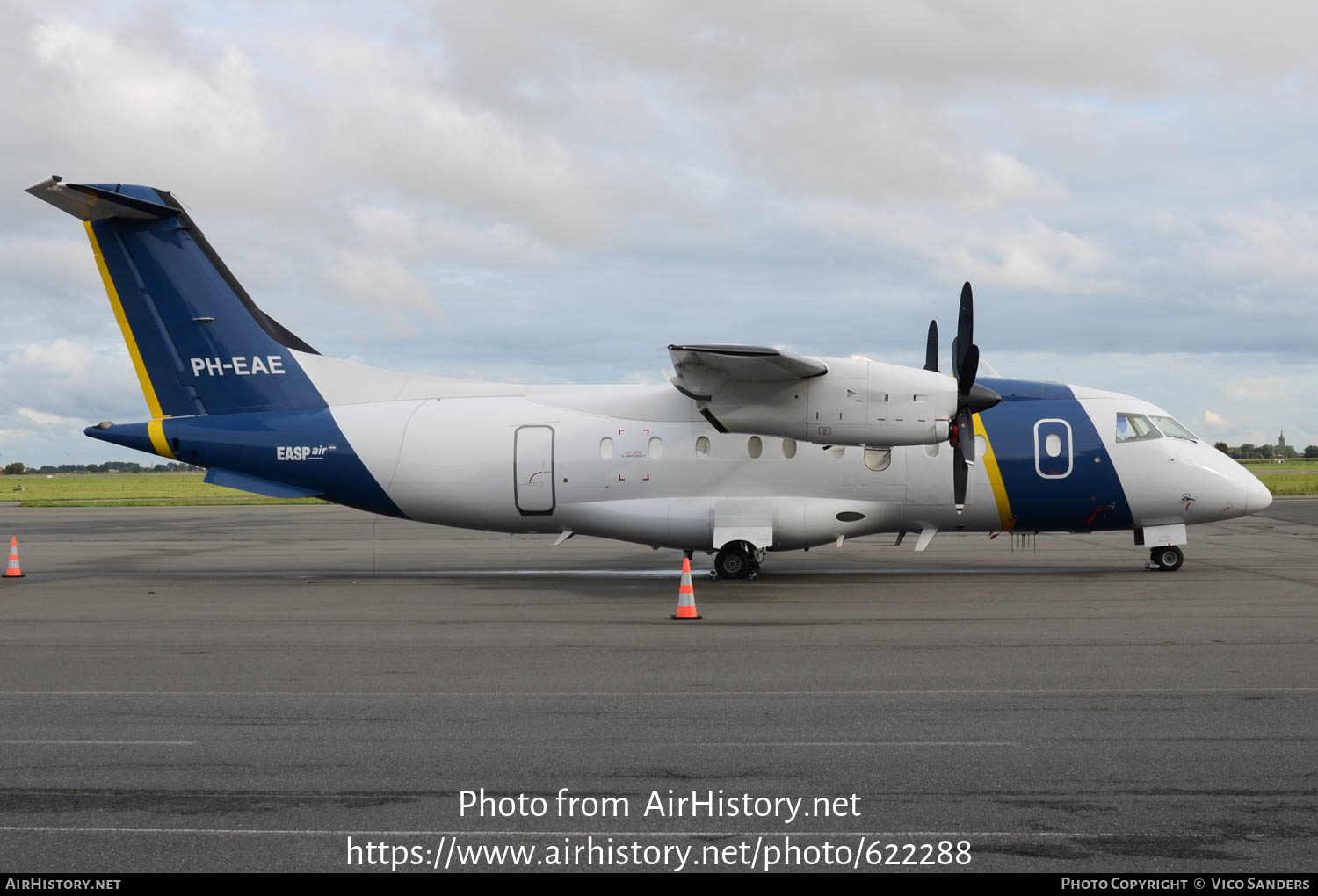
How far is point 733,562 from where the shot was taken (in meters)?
19.4

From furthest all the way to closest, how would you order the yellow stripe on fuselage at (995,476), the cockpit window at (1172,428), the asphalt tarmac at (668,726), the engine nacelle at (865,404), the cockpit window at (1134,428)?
the cockpit window at (1172,428) → the cockpit window at (1134,428) → the yellow stripe on fuselage at (995,476) → the engine nacelle at (865,404) → the asphalt tarmac at (668,726)

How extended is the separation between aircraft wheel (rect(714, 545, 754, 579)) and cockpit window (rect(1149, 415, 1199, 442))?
27.1 ft

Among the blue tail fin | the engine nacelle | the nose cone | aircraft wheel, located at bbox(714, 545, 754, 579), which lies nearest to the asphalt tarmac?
aircraft wheel, located at bbox(714, 545, 754, 579)

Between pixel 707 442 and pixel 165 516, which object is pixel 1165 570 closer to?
pixel 707 442

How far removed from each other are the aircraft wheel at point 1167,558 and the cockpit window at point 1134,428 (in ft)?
7.26

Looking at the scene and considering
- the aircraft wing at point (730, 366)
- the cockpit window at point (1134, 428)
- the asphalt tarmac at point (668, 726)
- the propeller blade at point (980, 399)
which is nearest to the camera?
the asphalt tarmac at point (668, 726)

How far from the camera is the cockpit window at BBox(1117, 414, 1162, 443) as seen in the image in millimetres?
19578

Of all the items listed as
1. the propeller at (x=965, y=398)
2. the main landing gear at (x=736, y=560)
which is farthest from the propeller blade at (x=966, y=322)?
the main landing gear at (x=736, y=560)

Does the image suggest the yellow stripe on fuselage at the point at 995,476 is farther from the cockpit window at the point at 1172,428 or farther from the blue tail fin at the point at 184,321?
the blue tail fin at the point at 184,321

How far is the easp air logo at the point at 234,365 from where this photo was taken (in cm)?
2008

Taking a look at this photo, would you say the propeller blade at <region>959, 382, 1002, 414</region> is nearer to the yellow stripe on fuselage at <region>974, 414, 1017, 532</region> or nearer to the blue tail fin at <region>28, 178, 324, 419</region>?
the yellow stripe on fuselage at <region>974, 414, 1017, 532</region>

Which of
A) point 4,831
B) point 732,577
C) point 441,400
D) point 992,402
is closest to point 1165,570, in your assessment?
point 992,402

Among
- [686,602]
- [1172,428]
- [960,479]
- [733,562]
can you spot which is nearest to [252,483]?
[733,562]

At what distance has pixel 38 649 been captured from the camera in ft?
40.9
